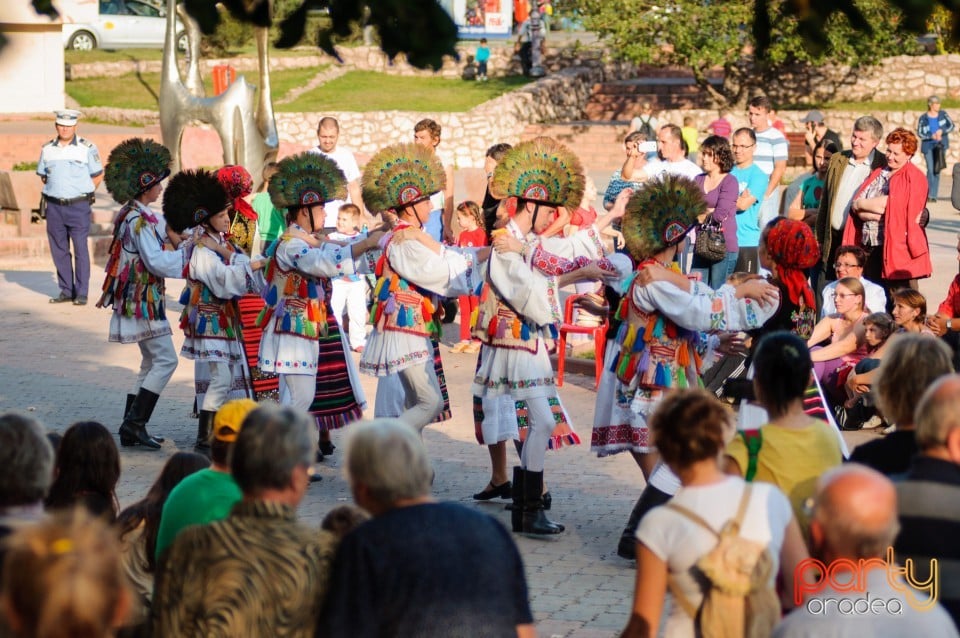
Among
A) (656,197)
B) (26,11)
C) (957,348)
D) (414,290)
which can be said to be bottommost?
(957,348)

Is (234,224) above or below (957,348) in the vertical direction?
above

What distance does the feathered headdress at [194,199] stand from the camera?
8.71 metres

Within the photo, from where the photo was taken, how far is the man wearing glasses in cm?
994

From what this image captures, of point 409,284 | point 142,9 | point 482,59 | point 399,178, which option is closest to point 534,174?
point 399,178

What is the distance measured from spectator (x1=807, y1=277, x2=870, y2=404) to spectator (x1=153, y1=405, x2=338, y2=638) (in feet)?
21.0

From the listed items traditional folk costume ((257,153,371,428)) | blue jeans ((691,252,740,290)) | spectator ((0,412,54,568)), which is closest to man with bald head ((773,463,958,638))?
spectator ((0,412,54,568))

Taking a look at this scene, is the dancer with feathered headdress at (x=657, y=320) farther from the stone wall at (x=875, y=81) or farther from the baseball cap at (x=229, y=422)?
the stone wall at (x=875, y=81)

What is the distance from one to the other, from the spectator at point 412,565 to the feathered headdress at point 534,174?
361 cm

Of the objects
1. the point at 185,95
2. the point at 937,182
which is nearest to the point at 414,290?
the point at 185,95

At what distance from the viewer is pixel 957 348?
377 inches

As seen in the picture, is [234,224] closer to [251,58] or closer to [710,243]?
[710,243]

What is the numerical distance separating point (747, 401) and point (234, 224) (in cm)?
473

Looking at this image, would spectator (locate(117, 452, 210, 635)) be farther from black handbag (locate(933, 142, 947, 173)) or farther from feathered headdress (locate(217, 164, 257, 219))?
black handbag (locate(933, 142, 947, 173))

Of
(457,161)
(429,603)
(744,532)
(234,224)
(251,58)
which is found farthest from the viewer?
(251,58)
